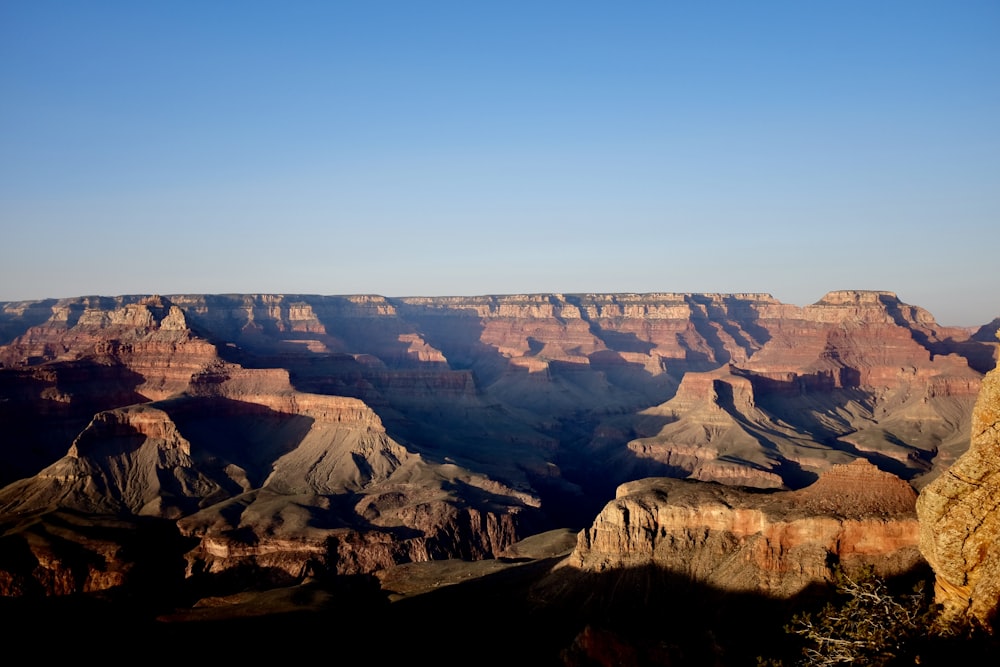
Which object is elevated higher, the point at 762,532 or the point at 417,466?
the point at 762,532

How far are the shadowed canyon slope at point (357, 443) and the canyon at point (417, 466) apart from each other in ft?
1.32

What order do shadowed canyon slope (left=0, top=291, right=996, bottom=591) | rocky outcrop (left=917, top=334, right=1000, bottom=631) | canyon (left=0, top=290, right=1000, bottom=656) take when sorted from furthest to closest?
shadowed canyon slope (left=0, top=291, right=996, bottom=591) → canyon (left=0, top=290, right=1000, bottom=656) → rocky outcrop (left=917, top=334, right=1000, bottom=631)

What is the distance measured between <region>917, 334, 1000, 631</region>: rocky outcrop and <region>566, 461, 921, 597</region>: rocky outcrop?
93.1 ft

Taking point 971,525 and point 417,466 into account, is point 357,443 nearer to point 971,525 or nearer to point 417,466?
point 417,466

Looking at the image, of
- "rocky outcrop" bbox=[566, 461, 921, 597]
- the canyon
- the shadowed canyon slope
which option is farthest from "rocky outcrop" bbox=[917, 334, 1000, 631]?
the shadowed canyon slope

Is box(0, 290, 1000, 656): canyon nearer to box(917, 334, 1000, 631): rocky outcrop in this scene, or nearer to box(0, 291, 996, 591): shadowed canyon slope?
box(0, 291, 996, 591): shadowed canyon slope

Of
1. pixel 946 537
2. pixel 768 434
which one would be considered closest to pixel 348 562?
pixel 946 537

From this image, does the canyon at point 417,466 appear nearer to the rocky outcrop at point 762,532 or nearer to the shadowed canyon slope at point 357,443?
the rocky outcrop at point 762,532

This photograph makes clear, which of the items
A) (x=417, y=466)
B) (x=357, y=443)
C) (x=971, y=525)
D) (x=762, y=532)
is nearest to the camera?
(x=971, y=525)

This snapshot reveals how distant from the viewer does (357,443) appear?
13025 cm

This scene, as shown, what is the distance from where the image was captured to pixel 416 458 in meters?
127

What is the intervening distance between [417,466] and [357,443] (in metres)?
Answer: 12.3

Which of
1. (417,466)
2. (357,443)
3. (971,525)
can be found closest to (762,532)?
(971,525)

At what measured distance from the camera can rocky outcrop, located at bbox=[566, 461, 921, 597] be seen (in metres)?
50.6
